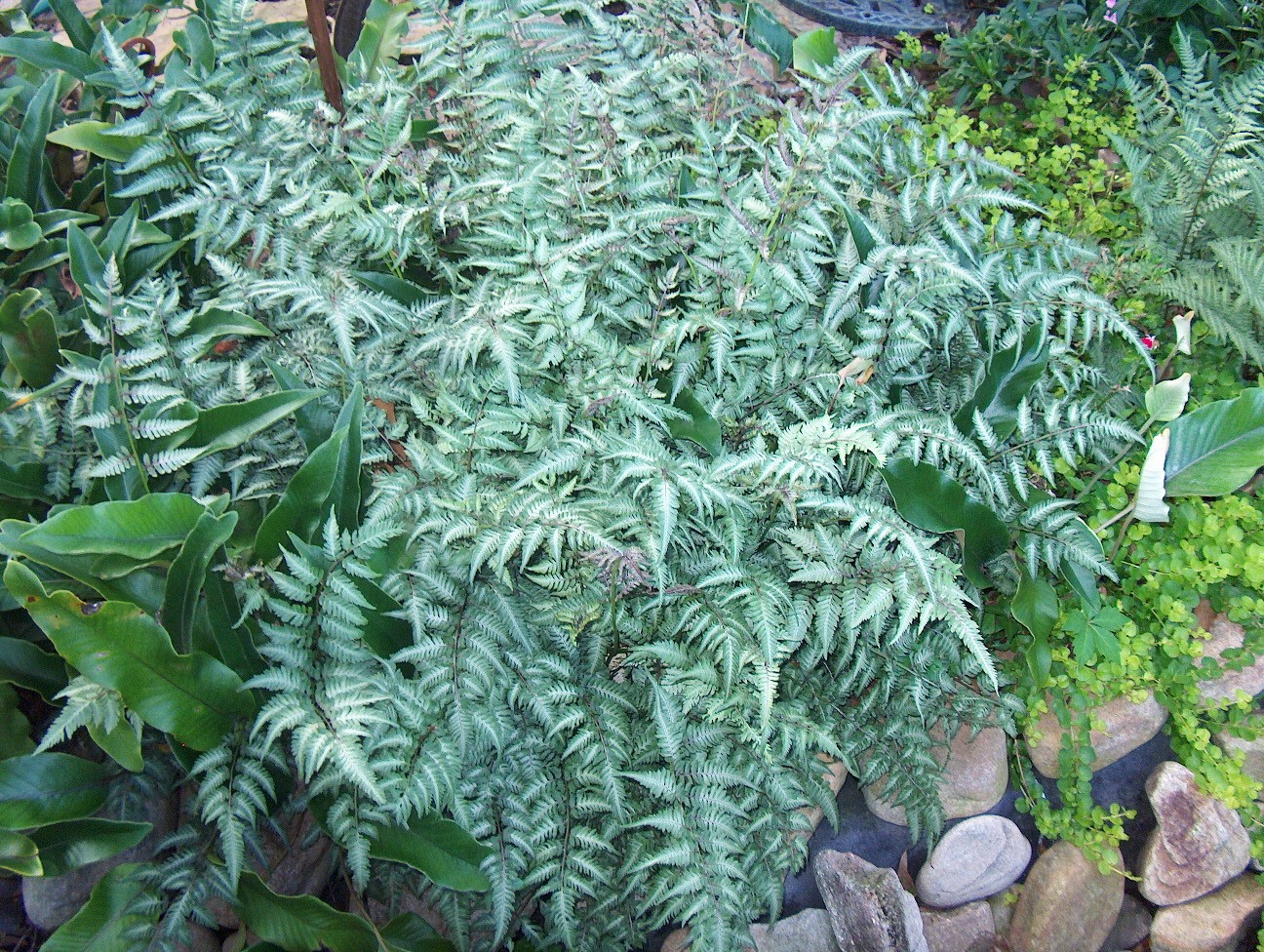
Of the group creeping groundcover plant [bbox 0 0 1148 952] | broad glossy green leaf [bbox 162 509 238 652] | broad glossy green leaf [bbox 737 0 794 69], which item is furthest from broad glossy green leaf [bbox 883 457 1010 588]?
broad glossy green leaf [bbox 737 0 794 69]

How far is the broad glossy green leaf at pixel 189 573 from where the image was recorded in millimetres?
1719

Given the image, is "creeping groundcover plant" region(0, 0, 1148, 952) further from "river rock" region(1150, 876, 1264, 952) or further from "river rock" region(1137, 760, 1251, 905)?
"river rock" region(1150, 876, 1264, 952)

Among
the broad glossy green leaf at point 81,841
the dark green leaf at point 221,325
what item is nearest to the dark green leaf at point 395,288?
the dark green leaf at point 221,325

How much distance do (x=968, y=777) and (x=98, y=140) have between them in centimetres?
285

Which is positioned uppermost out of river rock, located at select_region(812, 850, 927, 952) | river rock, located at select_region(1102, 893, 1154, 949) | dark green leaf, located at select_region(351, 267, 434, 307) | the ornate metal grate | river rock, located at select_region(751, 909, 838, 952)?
the ornate metal grate

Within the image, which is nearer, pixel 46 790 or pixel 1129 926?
pixel 46 790

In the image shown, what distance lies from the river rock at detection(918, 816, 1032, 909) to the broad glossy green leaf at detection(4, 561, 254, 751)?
5.41 feet

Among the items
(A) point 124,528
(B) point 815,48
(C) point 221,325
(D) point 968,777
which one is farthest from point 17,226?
(D) point 968,777

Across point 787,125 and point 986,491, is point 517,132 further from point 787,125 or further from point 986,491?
point 986,491

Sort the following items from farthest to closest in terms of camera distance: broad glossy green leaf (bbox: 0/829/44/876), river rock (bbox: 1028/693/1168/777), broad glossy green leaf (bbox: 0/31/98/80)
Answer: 1. broad glossy green leaf (bbox: 0/31/98/80)
2. river rock (bbox: 1028/693/1168/777)
3. broad glossy green leaf (bbox: 0/829/44/876)

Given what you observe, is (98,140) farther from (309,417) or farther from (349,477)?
(349,477)

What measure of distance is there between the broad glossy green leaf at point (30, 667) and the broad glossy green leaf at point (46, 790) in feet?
0.47

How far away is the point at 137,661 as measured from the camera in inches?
65.0

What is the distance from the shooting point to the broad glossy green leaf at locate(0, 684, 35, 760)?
1810 mm
